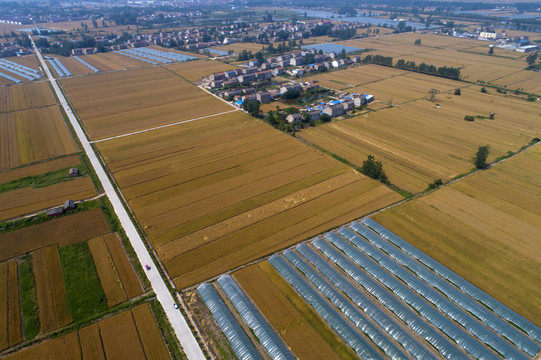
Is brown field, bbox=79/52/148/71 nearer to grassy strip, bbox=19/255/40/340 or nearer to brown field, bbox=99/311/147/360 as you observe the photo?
grassy strip, bbox=19/255/40/340

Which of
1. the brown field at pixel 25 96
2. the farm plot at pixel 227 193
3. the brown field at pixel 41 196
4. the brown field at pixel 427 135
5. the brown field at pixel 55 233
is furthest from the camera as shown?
the brown field at pixel 25 96

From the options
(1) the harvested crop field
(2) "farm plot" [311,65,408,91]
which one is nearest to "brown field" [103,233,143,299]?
(1) the harvested crop field

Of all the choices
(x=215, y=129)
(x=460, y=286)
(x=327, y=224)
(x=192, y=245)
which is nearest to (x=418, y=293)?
(x=460, y=286)

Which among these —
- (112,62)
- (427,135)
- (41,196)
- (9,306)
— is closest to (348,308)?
(9,306)

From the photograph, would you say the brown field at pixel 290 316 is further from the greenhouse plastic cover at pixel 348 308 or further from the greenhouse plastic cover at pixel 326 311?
the greenhouse plastic cover at pixel 348 308

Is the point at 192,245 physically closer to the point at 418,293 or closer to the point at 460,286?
the point at 418,293

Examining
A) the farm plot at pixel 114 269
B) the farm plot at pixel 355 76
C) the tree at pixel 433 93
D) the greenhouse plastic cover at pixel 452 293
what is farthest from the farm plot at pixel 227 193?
the tree at pixel 433 93

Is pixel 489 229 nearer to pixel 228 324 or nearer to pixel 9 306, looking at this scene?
pixel 228 324
